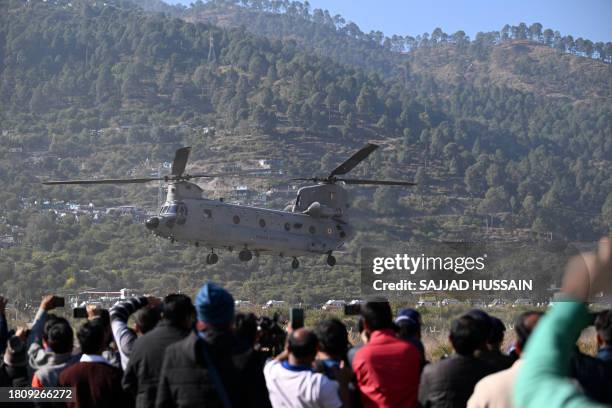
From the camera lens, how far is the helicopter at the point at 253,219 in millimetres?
27984

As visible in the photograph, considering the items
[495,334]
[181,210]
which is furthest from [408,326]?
[181,210]

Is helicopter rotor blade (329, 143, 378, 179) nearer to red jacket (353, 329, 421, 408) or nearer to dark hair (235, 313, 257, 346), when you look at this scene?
dark hair (235, 313, 257, 346)

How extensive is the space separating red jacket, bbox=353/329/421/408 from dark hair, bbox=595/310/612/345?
4.30 feet

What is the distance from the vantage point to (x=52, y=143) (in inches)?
4456

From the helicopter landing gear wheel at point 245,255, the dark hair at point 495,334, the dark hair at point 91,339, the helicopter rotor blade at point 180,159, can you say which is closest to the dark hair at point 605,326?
the dark hair at point 495,334

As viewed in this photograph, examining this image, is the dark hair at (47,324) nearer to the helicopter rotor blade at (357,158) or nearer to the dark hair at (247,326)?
the dark hair at (247,326)

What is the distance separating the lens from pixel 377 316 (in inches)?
266

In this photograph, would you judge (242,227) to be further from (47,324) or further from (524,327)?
(524,327)

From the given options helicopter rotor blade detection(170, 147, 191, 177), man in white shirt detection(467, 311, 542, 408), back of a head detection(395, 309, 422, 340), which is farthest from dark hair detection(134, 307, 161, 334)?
helicopter rotor blade detection(170, 147, 191, 177)

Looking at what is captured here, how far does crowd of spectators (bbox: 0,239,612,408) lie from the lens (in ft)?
18.4

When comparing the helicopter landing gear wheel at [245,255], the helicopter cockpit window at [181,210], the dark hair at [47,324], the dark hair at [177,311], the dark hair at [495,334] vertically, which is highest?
the dark hair at [177,311]

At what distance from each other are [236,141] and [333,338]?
10527cm

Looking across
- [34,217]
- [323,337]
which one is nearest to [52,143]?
[34,217]

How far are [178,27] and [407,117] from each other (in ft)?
147
